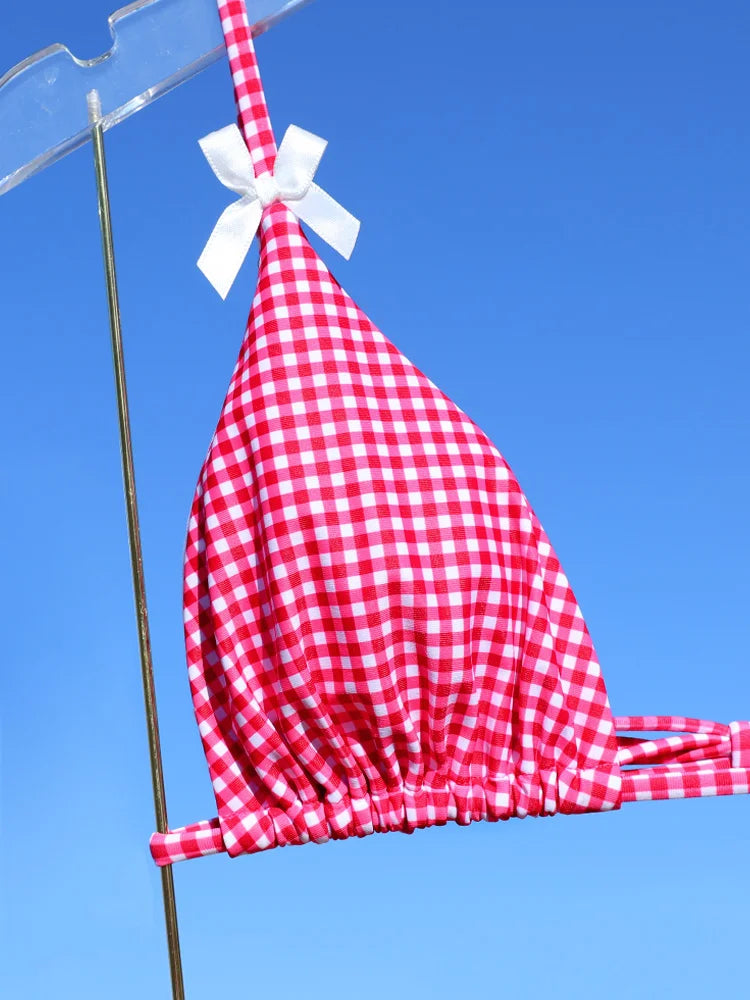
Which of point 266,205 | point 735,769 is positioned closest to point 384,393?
point 266,205

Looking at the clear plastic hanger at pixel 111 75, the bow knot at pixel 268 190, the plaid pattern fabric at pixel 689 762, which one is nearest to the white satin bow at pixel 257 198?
the bow knot at pixel 268 190

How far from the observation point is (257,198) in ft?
3.77

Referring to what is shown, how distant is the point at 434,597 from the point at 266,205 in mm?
360

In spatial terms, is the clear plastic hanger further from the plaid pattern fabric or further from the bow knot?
the plaid pattern fabric

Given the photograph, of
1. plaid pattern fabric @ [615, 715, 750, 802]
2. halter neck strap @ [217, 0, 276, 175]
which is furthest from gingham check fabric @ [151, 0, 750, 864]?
halter neck strap @ [217, 0, 276, 175]

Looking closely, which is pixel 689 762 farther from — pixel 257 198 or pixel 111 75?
pixel 111 75

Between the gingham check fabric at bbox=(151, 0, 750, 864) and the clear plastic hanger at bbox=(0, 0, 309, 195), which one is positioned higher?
the clear plastic hanger at bbox=(0, 0, 309, 195)

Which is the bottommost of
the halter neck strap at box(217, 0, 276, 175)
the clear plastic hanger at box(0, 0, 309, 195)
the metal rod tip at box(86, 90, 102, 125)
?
the halter neck strap at box(217, 0, 276, 175)

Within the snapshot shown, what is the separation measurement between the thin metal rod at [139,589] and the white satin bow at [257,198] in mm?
82

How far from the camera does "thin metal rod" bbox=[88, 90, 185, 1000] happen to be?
1.06 m

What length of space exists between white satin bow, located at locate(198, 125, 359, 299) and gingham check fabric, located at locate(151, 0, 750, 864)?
0.26 ft

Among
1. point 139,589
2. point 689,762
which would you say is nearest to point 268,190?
point 139,589

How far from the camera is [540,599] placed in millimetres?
1077

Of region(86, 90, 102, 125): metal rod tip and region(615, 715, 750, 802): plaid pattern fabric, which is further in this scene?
region(86, 90, 102, 125): metal rod tip
